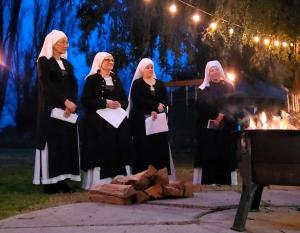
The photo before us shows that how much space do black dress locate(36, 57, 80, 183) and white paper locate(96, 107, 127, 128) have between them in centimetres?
45

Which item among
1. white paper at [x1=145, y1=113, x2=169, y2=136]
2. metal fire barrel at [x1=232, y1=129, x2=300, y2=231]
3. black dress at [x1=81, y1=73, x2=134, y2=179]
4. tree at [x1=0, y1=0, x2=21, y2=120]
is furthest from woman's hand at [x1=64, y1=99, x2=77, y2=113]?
tree at [x1=0, y1=0, x2=21, y2=120]

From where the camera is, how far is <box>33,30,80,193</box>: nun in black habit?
270 inches

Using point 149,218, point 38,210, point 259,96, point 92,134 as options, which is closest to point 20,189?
point 92,134

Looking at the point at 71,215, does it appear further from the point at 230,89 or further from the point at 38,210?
the point at 230,89

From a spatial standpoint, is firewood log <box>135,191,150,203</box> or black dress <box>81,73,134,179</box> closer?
firewood log <box>135,191,150,203</box>

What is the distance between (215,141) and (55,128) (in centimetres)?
235

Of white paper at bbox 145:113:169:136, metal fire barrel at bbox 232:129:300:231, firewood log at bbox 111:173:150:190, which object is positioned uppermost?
white paper at bbox 145:113:169:136

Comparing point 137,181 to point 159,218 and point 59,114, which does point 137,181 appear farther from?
point 59,114

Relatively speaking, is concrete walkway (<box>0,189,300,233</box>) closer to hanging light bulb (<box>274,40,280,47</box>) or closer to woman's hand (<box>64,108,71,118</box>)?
woman's hand (<box>64,108,71,118</box>)

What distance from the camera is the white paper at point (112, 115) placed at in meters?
7.28

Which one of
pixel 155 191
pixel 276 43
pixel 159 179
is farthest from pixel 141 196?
pixel 276 43

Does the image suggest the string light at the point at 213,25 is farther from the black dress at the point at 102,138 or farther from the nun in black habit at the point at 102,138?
the black dress at the point at 102,138

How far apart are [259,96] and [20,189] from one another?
9.30 metres

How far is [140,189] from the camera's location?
5.89 metres
